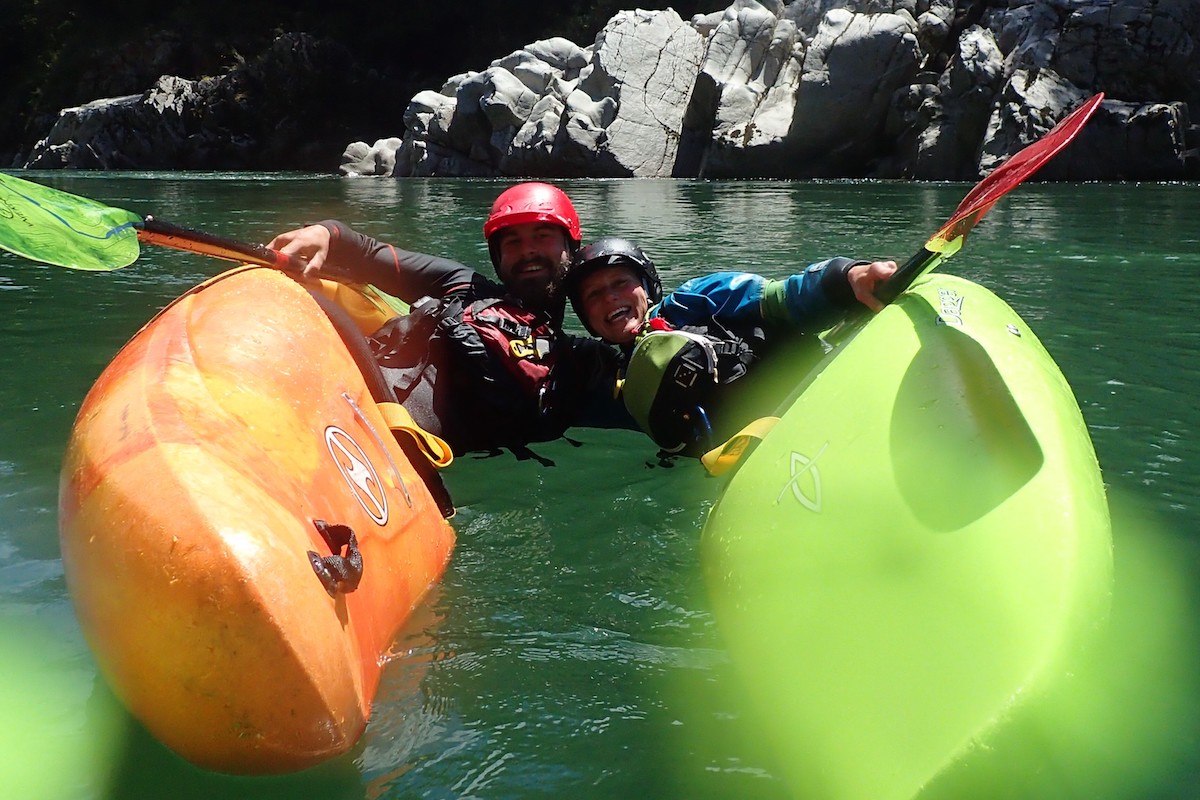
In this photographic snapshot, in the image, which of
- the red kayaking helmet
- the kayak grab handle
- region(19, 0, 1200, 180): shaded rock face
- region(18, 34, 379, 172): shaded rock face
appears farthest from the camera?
region(18, 34, 379, 172): shaded rock face

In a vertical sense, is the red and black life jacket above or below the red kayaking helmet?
below

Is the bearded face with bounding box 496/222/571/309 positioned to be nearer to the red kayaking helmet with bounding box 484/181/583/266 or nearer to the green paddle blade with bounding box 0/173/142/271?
the red kayaking helmet with bounding box 484/181/583/266

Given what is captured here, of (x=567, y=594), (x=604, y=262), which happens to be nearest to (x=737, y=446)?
(x=567, y=594)

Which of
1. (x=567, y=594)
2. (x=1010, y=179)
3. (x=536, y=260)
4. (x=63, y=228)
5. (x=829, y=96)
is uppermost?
(x=829, y=96)

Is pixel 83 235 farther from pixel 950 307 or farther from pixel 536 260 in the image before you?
pixel 950 307

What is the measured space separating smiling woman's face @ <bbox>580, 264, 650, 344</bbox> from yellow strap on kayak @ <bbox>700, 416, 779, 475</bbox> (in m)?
0.80

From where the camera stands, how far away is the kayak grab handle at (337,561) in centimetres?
182

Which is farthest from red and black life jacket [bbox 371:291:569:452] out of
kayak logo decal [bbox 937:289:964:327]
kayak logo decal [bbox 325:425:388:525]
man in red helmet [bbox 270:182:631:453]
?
kayak logo decal [bbox 937:289:964:327]

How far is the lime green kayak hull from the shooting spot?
1.62 metres

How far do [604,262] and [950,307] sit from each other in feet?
3.87

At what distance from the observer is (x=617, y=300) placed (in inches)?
138

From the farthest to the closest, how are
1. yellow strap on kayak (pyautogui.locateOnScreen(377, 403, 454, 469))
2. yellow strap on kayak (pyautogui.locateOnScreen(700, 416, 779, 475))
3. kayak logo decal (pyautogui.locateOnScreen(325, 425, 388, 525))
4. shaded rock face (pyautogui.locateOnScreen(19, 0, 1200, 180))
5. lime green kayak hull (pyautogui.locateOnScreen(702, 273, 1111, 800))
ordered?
1. shaded rock face (pyautogui.locateOnScreen(19, 0, 1200, 180))
2. yellow strap on kayak (pyautogui.locateOnScreen(377, 403, 454, 469))
3. yellow strap on kayak (pyautogui.locateOnScreen(700, 416, 779, 475))
4. kayak logo decal (pyautogui.locateOnScreen(325, 425, 388, 525))
5. lime green kayak hull (pyautogui.locateOnScreen(702, 273, 1111, 800))

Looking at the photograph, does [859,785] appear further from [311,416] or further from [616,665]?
[311,416]

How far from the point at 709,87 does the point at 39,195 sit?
20851mm
